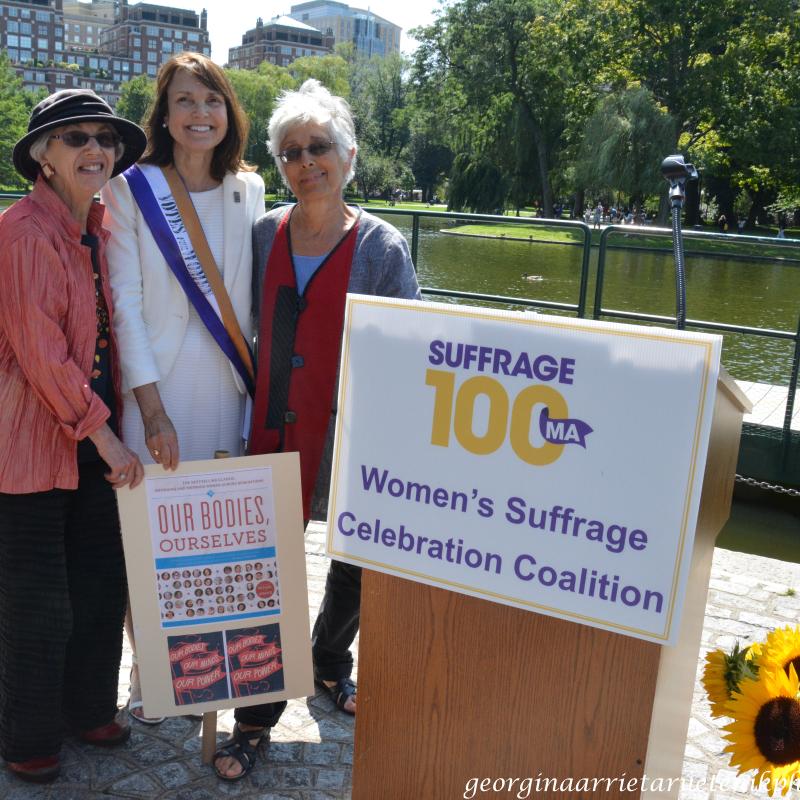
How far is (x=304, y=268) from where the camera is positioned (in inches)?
112

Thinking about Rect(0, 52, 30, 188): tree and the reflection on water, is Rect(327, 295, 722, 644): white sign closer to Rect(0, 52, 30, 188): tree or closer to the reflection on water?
the reflection on water

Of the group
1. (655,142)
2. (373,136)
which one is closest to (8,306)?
(655,142)

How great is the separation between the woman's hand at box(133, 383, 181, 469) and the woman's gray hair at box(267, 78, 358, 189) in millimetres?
792

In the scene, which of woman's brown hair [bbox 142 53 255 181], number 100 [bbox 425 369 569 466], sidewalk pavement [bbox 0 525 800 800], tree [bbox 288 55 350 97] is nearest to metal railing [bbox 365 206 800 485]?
woman's brown hair [bbox 142 53 255 181]

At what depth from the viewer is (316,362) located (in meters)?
2.81

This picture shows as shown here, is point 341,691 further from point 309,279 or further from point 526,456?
point 526,456

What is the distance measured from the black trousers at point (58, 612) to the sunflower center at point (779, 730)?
78.2 inches

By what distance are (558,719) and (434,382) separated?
73 centimetres

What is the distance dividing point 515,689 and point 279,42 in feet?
594

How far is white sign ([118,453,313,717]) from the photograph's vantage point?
8.64 feet

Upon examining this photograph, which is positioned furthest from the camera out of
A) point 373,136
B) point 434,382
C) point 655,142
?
point 373,136

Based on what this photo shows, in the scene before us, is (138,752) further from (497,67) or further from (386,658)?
(497,67)

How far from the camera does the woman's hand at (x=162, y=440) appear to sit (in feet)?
8.74

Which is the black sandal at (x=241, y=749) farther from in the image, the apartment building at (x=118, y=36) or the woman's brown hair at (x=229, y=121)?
the apartment building at (x=118, y=36)
